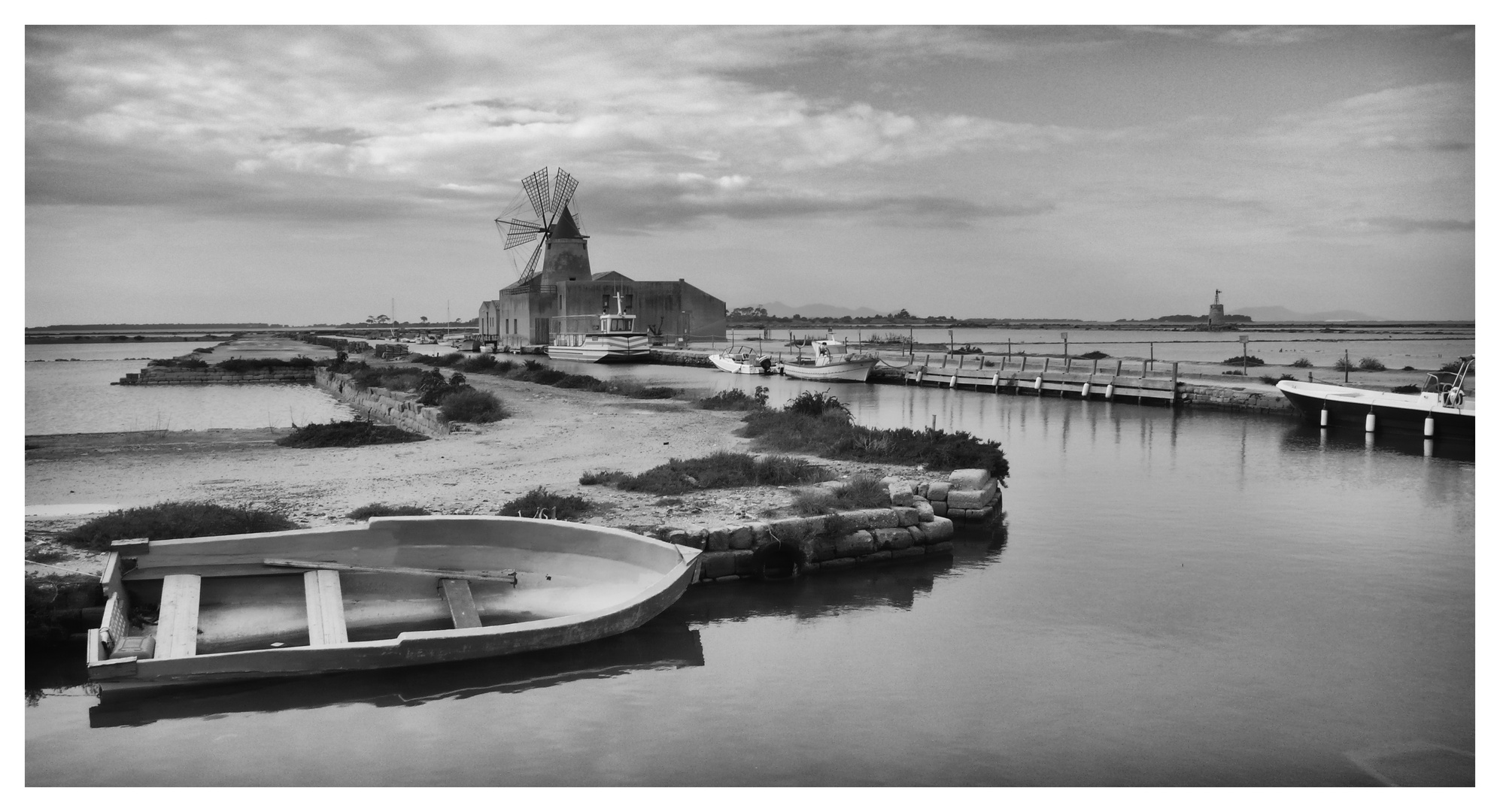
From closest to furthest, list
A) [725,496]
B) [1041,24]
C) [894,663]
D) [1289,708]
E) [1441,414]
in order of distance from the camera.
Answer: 1. [1041,24]
2. [1289,708]
3. [894,663]
4. [725,496]
5. [1441,414]

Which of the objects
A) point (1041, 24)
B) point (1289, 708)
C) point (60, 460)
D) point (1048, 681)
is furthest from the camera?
point (60, 460)

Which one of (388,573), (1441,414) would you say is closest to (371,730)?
(388,573)

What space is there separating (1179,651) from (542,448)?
8.99 m

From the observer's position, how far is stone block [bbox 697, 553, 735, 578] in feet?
26.7

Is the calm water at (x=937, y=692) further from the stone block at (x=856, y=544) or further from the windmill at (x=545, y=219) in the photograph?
the windmill at (x=545, y=219)

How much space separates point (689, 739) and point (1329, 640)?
4347 mm

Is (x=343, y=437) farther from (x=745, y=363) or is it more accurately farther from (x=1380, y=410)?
(x=745, y=363)

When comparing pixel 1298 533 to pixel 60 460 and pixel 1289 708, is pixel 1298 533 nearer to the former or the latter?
pixel 1289 708

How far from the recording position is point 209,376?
38000mm

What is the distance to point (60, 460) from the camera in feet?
44.2

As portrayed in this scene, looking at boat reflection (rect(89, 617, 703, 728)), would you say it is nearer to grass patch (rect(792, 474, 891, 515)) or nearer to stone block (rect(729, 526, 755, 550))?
stone block (rect(729, 526, 755, 550))

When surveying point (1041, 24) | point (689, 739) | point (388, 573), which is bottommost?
point (689, 739)

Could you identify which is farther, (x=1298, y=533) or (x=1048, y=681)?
(x=1298, y=533)

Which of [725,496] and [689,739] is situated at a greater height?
[725,496]
